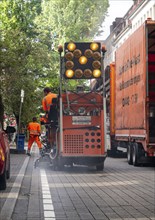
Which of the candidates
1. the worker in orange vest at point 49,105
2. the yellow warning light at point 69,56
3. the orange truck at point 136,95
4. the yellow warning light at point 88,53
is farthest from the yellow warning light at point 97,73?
the orange truck at point 136,95

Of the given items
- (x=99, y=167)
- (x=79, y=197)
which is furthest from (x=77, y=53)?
(x=79, y=197)

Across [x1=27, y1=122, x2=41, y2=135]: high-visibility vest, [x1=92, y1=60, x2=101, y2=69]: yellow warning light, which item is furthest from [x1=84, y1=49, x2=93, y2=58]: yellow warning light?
[x1=27, y1=122, x2=41, y2=135]: high-visibility vest

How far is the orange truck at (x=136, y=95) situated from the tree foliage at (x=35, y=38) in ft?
34.8

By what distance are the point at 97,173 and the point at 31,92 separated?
19.6 m

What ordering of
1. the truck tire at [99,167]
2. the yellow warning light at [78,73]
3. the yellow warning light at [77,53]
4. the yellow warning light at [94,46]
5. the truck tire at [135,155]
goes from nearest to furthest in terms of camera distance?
the yellow warning light at [78,73]
the yellow warning light at [77,53]
the yellow warning light at [94,46]
the truck tire at [99,167]
the truck tire at [135,155]

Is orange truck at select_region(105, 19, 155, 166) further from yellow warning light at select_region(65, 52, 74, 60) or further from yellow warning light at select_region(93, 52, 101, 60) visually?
yellow warning light at select_region(65, 52, 74, 60)

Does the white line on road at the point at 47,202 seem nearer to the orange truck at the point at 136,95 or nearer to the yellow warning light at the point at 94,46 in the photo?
the yellow warning light at the point at 94,46

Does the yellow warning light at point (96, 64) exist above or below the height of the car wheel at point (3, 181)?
above

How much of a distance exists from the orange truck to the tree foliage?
10.6 meters

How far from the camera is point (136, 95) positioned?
20.5 metres

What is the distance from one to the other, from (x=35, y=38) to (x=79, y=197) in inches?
1654

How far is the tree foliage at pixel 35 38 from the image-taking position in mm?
35125

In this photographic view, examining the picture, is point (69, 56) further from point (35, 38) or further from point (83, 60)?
point (35, 38)

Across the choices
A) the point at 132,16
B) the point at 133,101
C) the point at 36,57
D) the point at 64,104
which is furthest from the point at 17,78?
the point at 132,16
